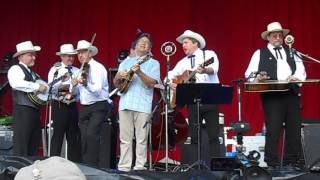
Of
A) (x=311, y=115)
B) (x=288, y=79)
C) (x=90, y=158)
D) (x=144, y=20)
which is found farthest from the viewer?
(x=144, y=20)

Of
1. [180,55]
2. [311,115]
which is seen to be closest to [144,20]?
[180,55]

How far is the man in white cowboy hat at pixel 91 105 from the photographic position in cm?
748

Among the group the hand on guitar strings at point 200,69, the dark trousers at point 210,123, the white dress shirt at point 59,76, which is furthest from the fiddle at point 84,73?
the hand on guitar strings at point 200,69

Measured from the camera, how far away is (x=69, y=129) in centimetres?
780

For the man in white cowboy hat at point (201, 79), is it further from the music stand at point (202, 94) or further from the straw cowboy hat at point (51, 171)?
the straw cowboy hat at point (51, 171)

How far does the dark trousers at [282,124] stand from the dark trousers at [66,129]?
7.87ft

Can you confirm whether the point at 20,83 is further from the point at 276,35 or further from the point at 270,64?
the point at 276,35

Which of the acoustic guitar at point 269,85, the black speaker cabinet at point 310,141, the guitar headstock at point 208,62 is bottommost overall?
the black speaker cabinet at point 310,141

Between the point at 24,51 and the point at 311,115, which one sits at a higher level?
the point at 24,51

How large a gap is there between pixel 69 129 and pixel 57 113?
1.02 ft

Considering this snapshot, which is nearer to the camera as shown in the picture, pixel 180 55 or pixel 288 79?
pixel 288 79

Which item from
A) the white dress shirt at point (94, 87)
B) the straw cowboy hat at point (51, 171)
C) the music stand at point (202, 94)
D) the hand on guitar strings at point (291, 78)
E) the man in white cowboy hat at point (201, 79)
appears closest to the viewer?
the straw cowboy hat at point (51, 171)

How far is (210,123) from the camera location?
722 cm

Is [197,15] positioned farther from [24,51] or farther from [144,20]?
[24,51]
